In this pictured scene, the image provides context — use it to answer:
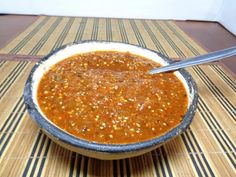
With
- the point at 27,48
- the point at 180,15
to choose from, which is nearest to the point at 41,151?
the point at 27,48

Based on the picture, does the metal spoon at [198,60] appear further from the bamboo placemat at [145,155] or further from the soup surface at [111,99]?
the bamboo placemat at [145,155]

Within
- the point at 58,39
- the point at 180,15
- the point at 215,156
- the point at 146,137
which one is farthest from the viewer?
the point at 180,15

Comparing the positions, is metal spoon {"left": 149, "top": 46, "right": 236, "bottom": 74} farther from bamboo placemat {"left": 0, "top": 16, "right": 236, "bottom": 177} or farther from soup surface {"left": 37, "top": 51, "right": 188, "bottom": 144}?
bamboo placemat {"left": 0, "top": 16, "right": 236, "bottom": 177}

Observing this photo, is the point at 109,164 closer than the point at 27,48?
Yes

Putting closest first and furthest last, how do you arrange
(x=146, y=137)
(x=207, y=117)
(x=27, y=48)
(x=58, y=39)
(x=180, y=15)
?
(x=146, y=137)
(x=207, y=117)
(x=27, y=48)
(x=58, y=39)
(x=180, y=15)

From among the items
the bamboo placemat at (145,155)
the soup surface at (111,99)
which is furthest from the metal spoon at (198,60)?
the bamboo placemat at (145,155)

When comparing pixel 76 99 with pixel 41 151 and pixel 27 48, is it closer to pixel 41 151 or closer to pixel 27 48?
pixel 41 151

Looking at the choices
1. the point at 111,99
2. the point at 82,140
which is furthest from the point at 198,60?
the point at 82,140
